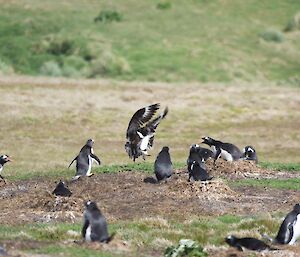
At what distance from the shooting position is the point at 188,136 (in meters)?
41.5

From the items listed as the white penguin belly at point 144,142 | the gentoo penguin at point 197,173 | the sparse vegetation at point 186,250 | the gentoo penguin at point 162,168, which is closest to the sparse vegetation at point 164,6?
the white penguin belly at point 144,142

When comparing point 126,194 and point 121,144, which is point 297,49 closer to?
point 121,144

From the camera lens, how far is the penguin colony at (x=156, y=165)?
647 inches

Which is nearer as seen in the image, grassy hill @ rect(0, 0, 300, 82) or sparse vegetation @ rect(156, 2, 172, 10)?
grassy hill @ rect(0, 0, 300, 82)

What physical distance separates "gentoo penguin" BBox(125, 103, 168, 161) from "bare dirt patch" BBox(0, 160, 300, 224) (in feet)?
2.51

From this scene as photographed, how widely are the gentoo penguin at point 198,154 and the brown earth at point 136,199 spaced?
636 millimetres

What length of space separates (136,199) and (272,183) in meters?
3.99

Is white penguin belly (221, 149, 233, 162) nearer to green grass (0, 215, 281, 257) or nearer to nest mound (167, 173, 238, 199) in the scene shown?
nest mound (167, 173, 238, 199)

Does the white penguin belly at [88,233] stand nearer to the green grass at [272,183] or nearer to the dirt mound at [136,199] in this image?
the dirt mound at [136,199]

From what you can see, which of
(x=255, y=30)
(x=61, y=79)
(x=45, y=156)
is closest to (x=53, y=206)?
(x=45, y=156)

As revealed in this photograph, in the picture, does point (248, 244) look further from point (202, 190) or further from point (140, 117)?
point (140, 117)

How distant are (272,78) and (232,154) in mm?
42384

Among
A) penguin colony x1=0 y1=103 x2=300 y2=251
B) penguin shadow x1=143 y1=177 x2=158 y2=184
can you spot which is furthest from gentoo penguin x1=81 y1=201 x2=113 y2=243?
penguin shadow x1=143 y1=177 x2=158 y2=184

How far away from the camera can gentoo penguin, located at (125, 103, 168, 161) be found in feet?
78.0
